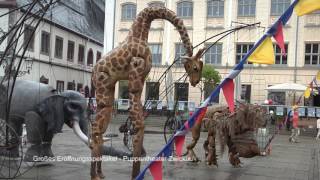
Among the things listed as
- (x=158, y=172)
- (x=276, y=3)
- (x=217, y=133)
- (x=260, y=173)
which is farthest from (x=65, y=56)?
(x=276, y=3)

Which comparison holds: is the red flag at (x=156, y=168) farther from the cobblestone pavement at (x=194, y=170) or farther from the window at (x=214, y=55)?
the window at (x=214, y=55)

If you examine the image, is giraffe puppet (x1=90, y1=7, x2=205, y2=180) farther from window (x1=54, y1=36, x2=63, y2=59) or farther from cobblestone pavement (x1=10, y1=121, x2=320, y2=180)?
window (x1=54, y1=36, x2=63, y2=59)

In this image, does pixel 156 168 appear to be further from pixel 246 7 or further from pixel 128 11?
pixel 128 11

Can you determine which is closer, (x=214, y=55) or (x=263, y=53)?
(x=263, y=53)

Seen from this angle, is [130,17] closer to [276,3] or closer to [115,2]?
[115,2]

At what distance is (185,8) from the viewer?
115 feet

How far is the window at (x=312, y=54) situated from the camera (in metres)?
32.8

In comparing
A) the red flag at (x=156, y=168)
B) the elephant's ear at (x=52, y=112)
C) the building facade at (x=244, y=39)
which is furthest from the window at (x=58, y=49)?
the building facade at (x=244, y=39)

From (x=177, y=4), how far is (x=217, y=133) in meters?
25.4

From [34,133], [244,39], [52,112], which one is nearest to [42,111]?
[52,112]

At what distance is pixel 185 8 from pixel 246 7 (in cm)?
422

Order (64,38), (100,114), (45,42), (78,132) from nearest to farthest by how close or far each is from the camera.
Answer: (100,114)
(78,132)
(64,38)
(45,42)

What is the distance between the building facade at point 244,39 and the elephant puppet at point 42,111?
69.1 ft

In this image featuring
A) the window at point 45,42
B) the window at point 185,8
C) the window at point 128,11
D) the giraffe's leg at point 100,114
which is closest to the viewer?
the giraffe's leg at point 100,114
